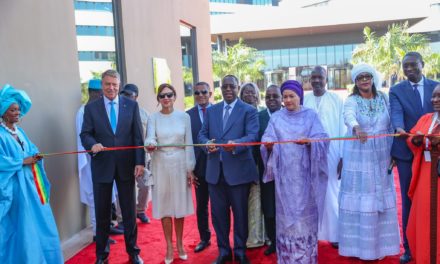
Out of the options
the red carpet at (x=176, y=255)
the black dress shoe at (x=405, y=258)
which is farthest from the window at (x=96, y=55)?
the black dress shoe at (x=405, y=258)

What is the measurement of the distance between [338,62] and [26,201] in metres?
32.9

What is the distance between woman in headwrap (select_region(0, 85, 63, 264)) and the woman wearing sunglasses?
1.15 metres

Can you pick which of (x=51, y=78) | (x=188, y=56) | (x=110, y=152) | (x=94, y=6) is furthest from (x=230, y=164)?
(x=188, y=56)

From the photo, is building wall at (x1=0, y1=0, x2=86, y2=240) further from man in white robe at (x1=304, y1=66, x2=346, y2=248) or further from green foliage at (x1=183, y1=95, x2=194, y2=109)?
green foliage at (x1=183, y1=95, x2=194, y2=109)

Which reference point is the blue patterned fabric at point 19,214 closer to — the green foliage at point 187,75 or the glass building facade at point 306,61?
the green foliage at point 187,75

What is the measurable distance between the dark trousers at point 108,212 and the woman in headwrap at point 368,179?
7.50ft

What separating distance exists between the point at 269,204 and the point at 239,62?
2804 centimetres

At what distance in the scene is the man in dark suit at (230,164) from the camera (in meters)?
4.30

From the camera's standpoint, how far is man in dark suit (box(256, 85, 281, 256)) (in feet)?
15.6

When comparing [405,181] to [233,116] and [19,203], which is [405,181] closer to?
[233,116]

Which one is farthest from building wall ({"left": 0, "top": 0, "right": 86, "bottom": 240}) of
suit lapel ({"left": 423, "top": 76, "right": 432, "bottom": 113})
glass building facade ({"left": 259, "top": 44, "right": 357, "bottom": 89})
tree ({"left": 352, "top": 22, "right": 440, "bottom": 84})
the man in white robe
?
glass building facade ({"left": 259, "top": 44, "right": 357, "bottom": 89})

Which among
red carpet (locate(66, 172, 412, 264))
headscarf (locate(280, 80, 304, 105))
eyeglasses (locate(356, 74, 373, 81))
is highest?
eyeglasses (locate(356, 74, 373, 81))

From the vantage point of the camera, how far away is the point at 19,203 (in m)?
3.71

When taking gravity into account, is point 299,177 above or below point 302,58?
below
